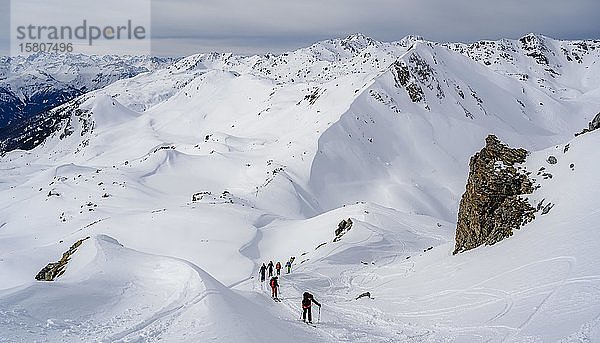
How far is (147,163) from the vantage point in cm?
7688

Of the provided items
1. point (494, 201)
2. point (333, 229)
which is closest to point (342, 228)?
point (333, 229)

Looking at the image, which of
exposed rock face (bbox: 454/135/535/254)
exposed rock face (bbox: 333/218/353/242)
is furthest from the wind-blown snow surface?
exposed rock face (bbox: 454/135/535/254)

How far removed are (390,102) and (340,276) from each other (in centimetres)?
6561

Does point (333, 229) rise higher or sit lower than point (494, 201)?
lower

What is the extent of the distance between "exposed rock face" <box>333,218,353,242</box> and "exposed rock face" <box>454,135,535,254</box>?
40.6ft

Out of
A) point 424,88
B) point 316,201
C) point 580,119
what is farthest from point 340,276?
point 580,119

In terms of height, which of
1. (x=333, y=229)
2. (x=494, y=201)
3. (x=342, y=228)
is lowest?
(x=333, y=229)

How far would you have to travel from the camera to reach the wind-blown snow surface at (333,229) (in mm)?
13328

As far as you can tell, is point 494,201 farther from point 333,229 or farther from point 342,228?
point 333,229

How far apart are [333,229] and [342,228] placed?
1316 millimetres

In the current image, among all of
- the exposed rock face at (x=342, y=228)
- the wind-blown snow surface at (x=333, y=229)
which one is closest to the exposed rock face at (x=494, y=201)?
the wind-blown snow surface at (x=333, y=229)

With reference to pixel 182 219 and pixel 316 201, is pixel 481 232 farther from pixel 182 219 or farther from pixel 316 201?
pixel 316 201

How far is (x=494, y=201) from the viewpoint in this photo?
2286cm

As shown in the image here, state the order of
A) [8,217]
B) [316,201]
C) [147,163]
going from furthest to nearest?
1. [147,163]
2. [8,217]
3. [316,201]
